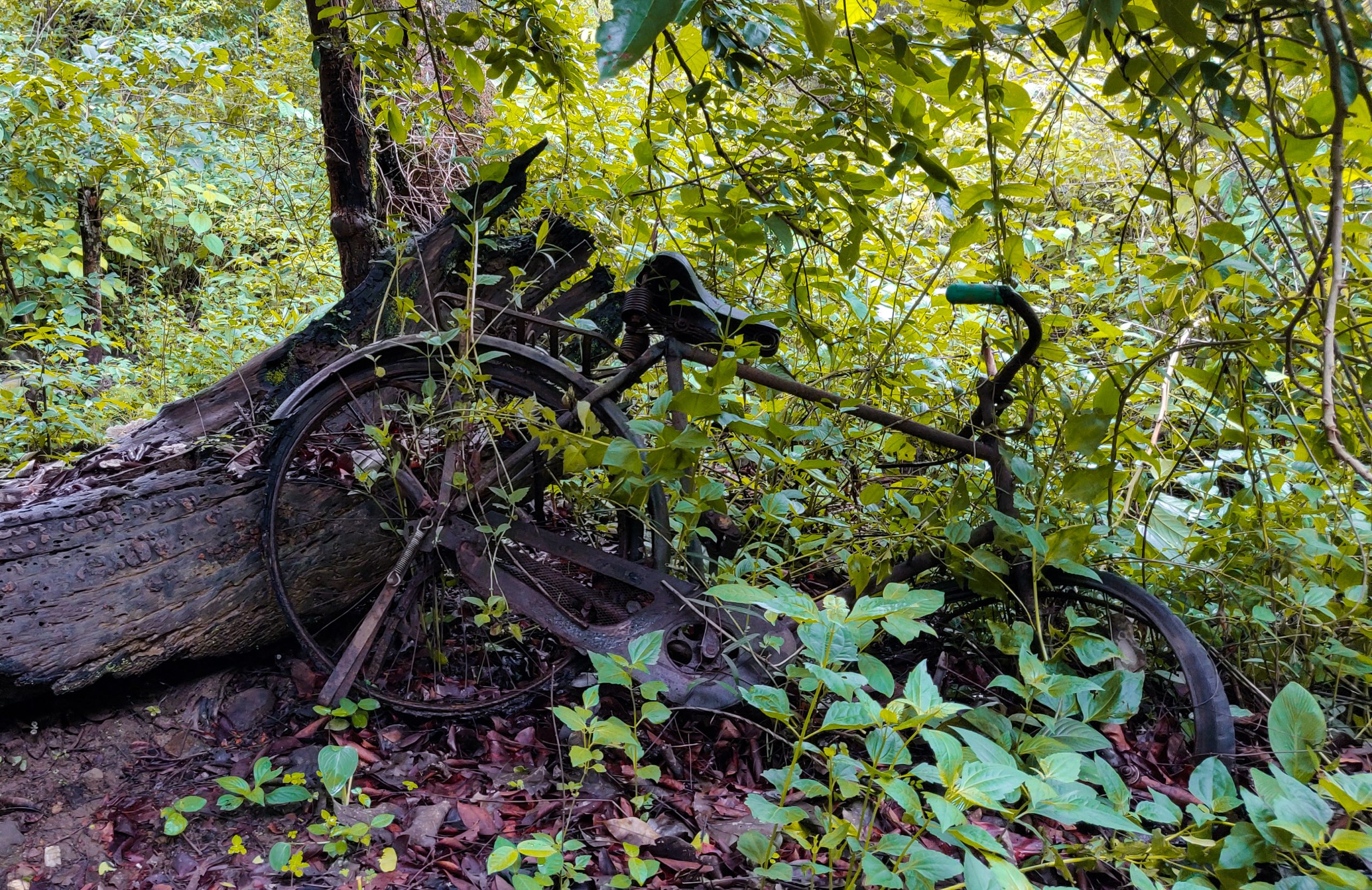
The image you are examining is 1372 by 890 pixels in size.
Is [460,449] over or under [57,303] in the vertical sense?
over

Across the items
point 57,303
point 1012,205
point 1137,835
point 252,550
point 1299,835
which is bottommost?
point 57,303

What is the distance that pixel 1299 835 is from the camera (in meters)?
1.31

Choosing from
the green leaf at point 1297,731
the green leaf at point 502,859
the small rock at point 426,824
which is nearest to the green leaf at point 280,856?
the small rock at point 426,824

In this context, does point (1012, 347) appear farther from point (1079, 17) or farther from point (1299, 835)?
point (1299, 835)

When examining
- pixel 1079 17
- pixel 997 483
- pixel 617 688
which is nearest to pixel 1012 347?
pixel 997 483

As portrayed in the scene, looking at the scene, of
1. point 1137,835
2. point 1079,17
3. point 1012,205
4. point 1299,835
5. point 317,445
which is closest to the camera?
point 1299,835

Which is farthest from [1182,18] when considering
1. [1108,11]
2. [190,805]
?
[190,805]

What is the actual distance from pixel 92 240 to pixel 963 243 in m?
5.76

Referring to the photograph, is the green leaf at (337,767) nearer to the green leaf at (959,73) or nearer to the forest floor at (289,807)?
the forest floor at (289,807)

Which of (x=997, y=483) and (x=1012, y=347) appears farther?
(x=1012, y=347)

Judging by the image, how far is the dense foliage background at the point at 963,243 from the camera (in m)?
1.69

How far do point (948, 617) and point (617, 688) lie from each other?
1.10 metres

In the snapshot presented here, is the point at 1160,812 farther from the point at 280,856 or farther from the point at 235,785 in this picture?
the point at 235,785

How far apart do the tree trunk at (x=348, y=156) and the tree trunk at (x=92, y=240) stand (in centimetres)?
275
